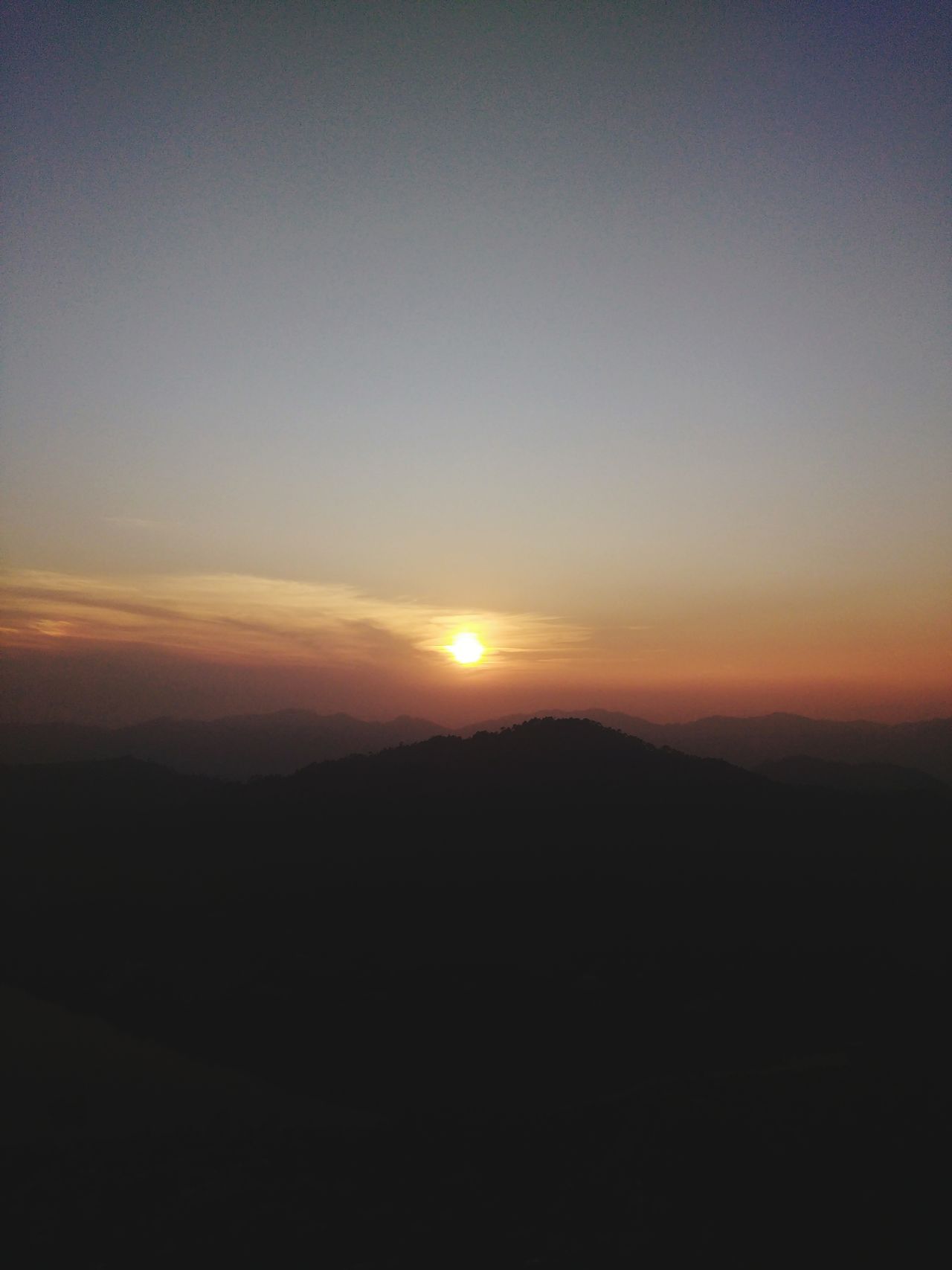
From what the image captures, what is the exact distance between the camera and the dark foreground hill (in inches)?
473

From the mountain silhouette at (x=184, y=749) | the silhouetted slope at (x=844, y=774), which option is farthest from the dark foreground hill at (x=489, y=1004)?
the mountain silhouette at (x=184, y=749)

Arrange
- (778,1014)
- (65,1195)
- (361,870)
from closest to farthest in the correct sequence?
(65,1195)
(778,1014)
(361,870)

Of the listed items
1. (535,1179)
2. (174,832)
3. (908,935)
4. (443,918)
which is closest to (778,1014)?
(908,935)

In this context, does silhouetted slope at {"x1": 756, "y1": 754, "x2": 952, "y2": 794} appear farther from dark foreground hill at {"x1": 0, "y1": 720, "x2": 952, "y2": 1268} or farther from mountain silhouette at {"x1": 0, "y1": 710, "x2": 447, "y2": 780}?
mountain silhouette at {"x1": 0, "y1": 710, "x2": 447, "y2": 780}

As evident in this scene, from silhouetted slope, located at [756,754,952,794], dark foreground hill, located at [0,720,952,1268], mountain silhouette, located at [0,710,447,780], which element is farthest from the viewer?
mountain silhouette, located at [0,710,447,780]

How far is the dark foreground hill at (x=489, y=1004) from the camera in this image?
12.0 metres

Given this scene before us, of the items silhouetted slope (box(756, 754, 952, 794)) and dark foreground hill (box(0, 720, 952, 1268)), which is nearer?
dark foreground hill (box(0, 720, 952, 1268))

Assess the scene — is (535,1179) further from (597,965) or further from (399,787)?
(399,787)

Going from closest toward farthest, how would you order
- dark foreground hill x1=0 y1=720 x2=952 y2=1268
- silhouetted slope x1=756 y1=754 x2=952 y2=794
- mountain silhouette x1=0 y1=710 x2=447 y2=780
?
dark foreground hill x1=0 y1=720 x2=952 y2=1268, silhouetted slope x1=756 y1=754 x2=952 y2=794, mountain silhouette x1=0 y1=710 x2=447 y2=780

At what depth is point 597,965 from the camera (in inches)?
1300

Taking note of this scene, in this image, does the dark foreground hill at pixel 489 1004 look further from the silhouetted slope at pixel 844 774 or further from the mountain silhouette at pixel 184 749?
the mountain silhouette at pixel 184 749

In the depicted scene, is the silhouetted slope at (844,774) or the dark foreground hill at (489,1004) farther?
the silhouetted slope at (844,774)

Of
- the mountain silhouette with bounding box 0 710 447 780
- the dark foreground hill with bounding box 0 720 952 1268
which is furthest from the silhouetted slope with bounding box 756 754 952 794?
the mountain silhouette with bounding box 0 710 447 780

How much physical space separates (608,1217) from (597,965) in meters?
22.5
